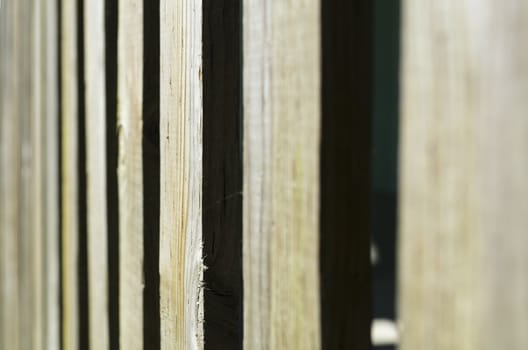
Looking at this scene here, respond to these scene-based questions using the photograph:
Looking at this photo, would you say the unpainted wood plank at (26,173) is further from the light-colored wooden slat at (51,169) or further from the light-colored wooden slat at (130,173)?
the light-colored wooden slat at (130,173)

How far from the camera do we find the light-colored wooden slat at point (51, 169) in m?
1.77

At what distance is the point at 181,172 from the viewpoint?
1.13 m

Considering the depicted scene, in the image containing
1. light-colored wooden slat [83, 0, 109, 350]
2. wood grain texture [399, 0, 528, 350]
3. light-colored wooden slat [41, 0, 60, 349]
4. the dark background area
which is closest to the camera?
wood grain texture [399, 0, 528, 350]

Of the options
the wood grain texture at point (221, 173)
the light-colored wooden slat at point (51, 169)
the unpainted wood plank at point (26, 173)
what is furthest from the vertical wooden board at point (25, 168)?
the wood grain texture at point (221, 173)

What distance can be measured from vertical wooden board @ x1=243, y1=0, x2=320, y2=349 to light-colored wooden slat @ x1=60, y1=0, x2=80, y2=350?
31.4 inches

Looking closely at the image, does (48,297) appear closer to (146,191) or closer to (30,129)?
(30,129)

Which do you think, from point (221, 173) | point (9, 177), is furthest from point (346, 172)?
point (9, 177)

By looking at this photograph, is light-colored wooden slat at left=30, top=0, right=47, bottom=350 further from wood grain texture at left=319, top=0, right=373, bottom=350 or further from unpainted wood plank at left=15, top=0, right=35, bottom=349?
wood grain texture at left=319, top=0, right=373, bottom=350

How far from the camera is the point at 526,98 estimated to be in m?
0.54

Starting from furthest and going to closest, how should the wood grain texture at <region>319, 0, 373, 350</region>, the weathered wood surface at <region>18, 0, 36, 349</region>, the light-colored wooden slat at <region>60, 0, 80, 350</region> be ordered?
the weathered wood surface at <region>18, 0, 36, 349</region>
the light-colored wooden slat at <region>60, 0, 80, 350</region>
the wood grain texture at <region>319, 0, 373, 350</region>

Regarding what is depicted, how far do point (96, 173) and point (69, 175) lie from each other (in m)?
0.18

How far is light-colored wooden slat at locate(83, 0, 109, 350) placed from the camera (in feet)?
4.82

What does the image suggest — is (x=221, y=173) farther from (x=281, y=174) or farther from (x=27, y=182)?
(x=27, y=182)

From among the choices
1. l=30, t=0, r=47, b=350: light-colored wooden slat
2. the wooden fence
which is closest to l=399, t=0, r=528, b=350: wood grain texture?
the wooden fence
